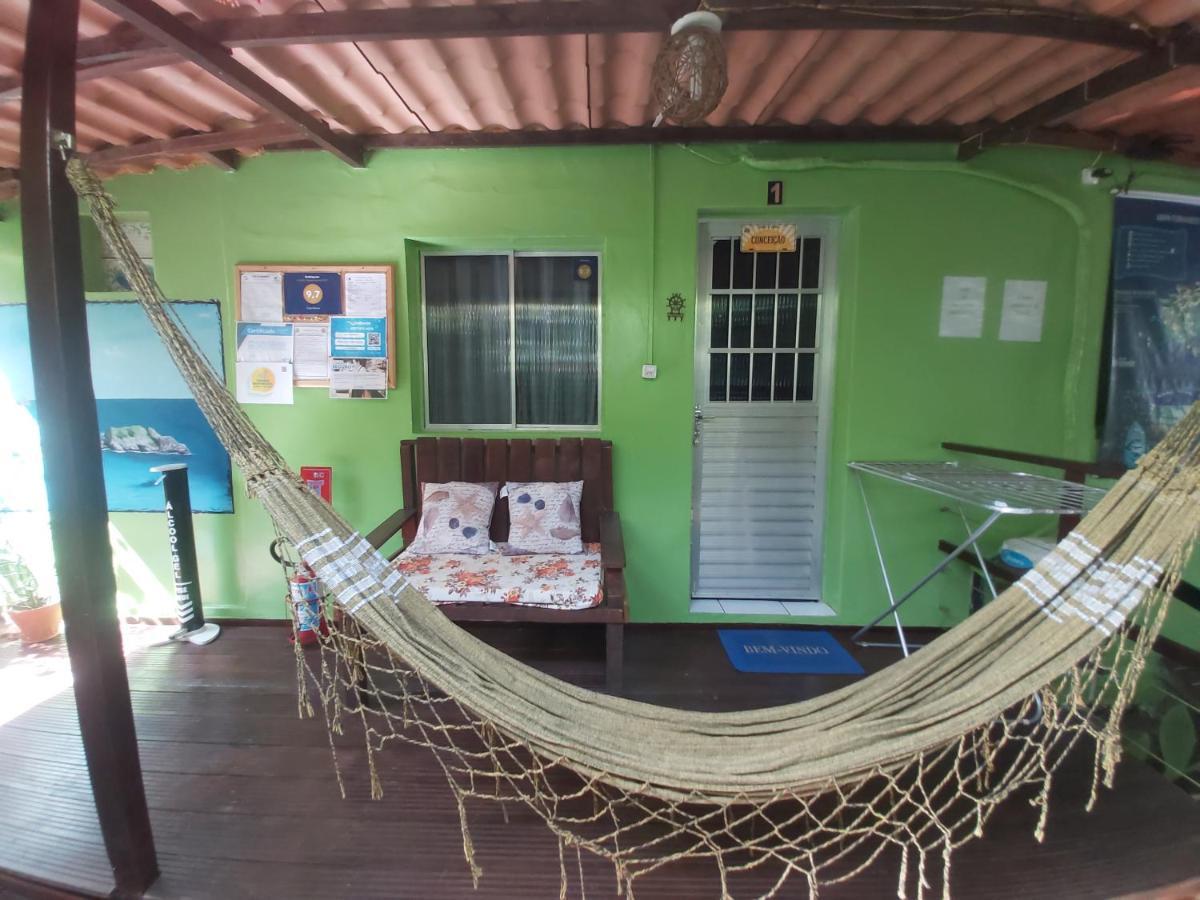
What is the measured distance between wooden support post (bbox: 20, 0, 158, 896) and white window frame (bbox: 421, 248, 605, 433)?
1.86m

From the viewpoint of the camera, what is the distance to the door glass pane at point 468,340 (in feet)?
10.3

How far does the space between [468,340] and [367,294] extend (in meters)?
0.59

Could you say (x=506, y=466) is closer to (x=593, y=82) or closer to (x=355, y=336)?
(x=355, y=336)

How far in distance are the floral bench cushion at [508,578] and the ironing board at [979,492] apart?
148 cm

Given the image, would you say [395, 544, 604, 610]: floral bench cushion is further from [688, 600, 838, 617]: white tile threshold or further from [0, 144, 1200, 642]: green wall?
[688, 600, 838, 617]: white tile threshold

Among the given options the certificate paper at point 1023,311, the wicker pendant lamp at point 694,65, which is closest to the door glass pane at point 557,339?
the wicker pendant lamp at point 694,65

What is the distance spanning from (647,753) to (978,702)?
867 mm

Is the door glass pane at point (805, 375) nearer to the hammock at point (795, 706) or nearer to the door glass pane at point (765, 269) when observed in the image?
the door glass pane at point (765, 269)

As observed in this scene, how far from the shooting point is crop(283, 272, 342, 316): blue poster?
9.66ft

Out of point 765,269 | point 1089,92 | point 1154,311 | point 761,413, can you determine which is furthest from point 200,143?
point 1154,311

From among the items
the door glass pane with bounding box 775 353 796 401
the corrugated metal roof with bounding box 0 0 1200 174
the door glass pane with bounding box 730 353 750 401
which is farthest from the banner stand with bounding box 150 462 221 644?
the door glass pane with bounding box 775 353 796 401

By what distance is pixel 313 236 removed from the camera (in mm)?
2969

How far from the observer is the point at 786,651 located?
2824 mm

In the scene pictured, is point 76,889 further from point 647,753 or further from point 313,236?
point 313,236
